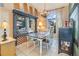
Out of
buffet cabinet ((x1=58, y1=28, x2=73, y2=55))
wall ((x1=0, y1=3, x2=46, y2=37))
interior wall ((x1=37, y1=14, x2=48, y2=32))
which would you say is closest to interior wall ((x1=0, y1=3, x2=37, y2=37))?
wall ((x1=0, y1=3, x2=46, y2=37))

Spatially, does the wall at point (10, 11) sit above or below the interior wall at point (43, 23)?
above

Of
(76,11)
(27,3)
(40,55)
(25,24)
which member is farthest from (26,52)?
(76,11)

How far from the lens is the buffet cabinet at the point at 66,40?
6.63 ft

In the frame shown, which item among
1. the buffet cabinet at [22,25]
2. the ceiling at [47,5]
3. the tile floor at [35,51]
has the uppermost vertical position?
the ceiling at [47,5]

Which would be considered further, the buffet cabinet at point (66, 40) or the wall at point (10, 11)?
the buffet cabinet at point (66, 40)

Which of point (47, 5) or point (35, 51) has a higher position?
point (47, 5)

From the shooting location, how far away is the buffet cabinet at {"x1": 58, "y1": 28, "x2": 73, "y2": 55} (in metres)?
2.02

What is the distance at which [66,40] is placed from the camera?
2.08m

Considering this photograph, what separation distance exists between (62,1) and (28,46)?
95cm

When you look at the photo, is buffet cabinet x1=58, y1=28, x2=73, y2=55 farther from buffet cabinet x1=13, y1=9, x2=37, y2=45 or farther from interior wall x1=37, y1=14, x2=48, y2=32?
buffet cabinet x1=13, y1=9, x2=37, y2=45

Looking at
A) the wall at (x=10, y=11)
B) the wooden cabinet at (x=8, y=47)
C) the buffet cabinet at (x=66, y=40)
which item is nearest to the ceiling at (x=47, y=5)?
the wall at (x=10, y=11)

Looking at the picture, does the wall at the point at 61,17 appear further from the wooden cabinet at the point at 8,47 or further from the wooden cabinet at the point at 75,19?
the wooden cabinet at the point at 8,47

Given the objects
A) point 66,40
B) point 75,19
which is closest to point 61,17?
point 75,19

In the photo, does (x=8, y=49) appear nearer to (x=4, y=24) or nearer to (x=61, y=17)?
(x=4, y=24)
